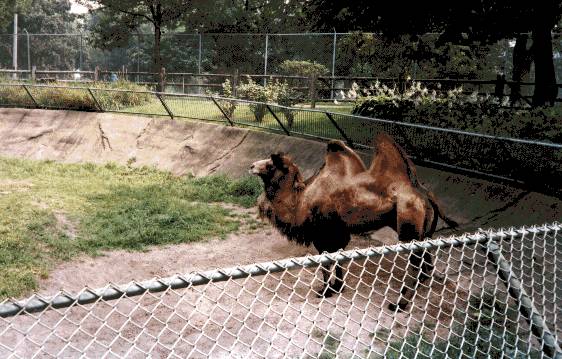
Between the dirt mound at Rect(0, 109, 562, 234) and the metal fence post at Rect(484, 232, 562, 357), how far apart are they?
4642 millimetres

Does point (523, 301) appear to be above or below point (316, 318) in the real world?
above

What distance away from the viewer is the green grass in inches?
307

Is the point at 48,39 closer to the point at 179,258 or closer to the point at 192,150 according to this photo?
the point at 192,150

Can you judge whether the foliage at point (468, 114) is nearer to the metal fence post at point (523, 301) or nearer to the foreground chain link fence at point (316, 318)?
the foreground chain link fence at point (316, 318)

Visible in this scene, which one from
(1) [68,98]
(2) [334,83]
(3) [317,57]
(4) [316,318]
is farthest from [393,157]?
(3) [317,57]

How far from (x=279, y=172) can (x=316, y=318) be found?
11.3 ft

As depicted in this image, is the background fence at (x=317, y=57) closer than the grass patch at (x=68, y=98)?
No

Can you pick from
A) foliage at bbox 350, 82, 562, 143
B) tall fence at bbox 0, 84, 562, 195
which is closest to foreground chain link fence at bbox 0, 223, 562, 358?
tall fence at bbox 0, 84, 562, 195

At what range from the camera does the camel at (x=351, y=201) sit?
21.6ft

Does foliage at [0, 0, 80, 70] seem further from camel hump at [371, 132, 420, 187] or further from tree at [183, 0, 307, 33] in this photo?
camel hump at [371, 132, 420, 187]

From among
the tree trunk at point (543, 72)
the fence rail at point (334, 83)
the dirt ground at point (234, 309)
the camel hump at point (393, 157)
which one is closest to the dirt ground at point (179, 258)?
the dirt ground at point (234, 309)

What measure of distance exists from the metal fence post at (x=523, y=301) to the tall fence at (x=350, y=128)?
4343 mm

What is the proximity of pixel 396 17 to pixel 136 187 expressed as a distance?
6.02 metres

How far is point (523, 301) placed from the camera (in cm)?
301
